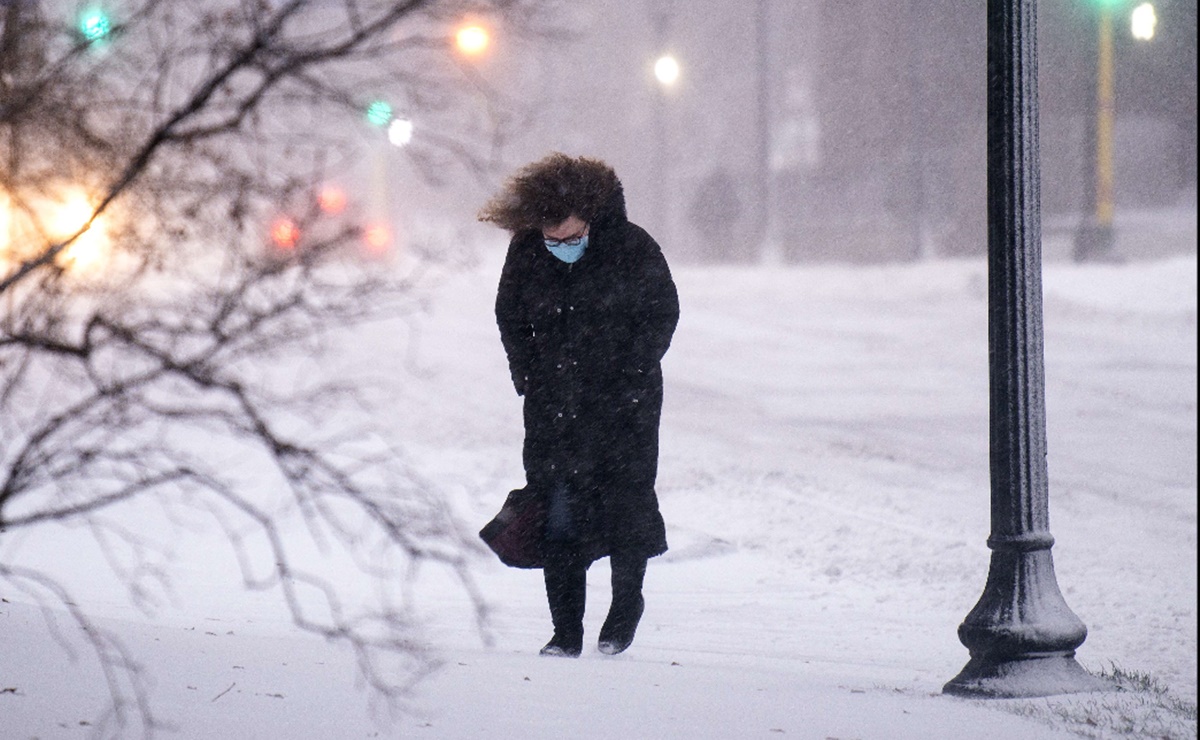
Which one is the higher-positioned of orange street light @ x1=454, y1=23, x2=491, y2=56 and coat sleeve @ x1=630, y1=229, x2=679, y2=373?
orange street light @ x1=454, y1=23, x2=491, y2=56

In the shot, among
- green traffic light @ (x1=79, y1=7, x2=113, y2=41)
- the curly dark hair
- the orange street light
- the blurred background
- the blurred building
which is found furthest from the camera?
the blurred building

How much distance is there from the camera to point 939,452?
10625 millimetres

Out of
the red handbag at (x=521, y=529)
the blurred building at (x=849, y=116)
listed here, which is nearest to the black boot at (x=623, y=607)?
the red handbag at (x=521, y=529)

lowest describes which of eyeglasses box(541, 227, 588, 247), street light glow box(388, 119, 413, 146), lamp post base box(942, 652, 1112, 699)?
lamp post base box(942, 652, 1112, 699)

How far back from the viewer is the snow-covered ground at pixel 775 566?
415cm

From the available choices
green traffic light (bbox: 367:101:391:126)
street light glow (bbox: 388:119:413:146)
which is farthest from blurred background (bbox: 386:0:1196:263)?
green traffic light (bbox: 367:101:391:126)

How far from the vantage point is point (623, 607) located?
5.16 m

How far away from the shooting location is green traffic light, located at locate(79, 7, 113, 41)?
3.91 meters

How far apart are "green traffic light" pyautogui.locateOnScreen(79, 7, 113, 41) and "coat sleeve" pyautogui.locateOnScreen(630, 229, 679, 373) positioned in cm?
187

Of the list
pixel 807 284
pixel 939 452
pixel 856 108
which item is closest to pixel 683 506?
pixel 939 452

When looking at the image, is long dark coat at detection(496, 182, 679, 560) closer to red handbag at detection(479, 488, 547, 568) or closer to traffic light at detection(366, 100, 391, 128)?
red handbag at detection(479, 488, 547, 568)

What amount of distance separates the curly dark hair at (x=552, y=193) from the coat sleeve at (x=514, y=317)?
144 millimetres

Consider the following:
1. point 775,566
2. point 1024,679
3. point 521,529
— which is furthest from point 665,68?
point 1024,679

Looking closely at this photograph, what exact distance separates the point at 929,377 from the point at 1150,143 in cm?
1276
